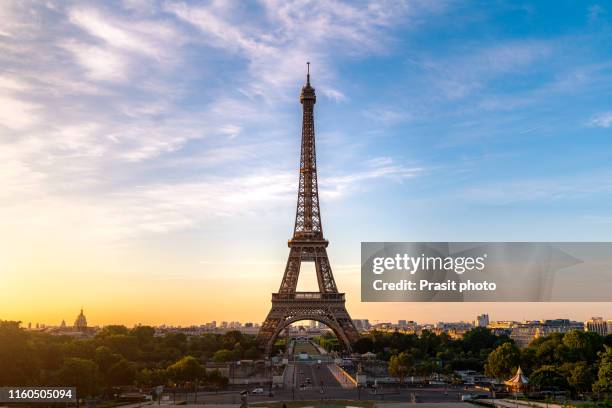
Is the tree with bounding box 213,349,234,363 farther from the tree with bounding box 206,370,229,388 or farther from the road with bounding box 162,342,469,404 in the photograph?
the tree with bounding box 206,370,229,388

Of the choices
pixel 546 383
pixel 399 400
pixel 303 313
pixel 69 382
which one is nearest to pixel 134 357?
pixel 303 313

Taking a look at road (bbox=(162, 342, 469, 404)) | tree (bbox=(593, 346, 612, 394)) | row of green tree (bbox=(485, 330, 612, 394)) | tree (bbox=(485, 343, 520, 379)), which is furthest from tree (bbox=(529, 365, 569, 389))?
road (bbox=(162, 342, 469, 404))

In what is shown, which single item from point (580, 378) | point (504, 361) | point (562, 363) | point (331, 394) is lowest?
point (331, 394)

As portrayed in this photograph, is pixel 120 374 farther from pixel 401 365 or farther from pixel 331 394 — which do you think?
pixel 401 365

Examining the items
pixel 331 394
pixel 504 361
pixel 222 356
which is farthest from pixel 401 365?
pixel 222 356

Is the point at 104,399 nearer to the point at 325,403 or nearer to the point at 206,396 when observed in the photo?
the point at 206,396

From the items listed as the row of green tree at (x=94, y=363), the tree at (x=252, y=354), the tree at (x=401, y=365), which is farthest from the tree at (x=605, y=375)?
the tree at (x=252, y=354)
